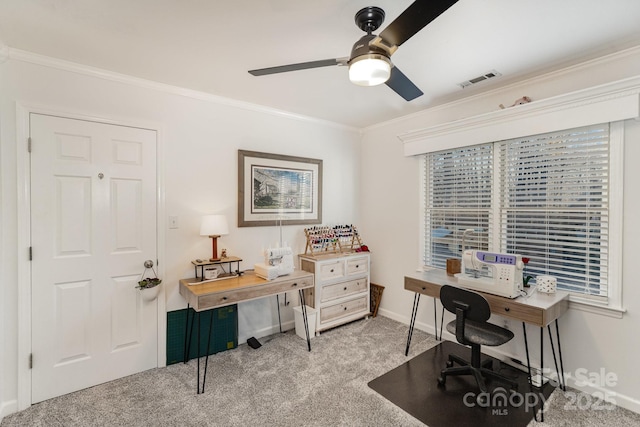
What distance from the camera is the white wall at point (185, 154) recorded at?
2.08 m

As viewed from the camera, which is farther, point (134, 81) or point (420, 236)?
point (420, 236)

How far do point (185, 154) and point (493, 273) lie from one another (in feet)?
9.35

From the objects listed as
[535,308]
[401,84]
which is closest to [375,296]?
[535,308]

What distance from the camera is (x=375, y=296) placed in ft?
12.7

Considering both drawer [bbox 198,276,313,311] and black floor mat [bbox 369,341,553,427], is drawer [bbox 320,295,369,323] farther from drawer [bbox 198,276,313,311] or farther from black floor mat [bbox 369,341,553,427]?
black floor mat [bbox 369,341,553,427]

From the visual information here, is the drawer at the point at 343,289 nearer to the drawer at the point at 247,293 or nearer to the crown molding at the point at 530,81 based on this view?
the drawer at the point at 247,293

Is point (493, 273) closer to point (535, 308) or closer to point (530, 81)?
point (535, 308)

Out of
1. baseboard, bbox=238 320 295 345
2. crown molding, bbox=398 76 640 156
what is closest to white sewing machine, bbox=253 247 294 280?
baseboard, bbox=238 320 295 345

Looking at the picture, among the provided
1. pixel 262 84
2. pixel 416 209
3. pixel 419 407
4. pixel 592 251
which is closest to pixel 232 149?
pixel 262 84

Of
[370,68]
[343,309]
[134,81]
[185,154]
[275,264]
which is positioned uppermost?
[134,81]

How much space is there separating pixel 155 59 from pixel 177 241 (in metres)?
1.50

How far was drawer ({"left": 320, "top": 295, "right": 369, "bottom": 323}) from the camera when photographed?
3.30 m

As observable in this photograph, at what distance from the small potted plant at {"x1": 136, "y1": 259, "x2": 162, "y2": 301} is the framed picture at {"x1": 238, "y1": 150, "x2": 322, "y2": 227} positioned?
90 cm

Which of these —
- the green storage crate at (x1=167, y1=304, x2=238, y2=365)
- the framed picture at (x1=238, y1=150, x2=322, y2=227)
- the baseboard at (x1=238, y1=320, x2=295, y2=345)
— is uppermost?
the framed picture at (x1=238, y1=150, x2=322, y2=227)
